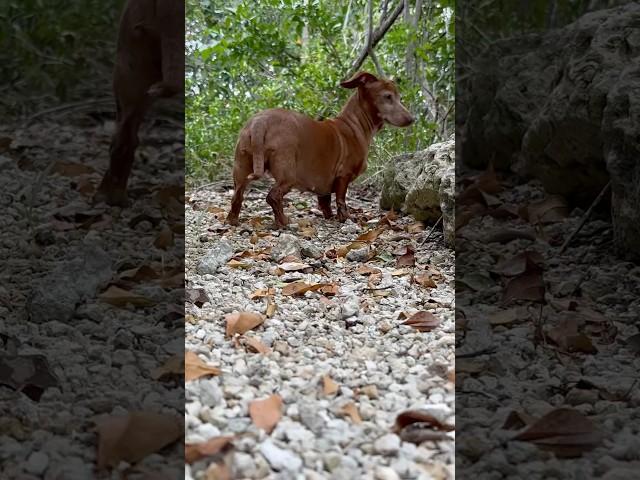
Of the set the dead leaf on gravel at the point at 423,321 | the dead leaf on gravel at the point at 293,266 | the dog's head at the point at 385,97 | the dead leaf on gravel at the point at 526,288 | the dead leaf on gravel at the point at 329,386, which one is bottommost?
the dead leaf on gravel at the point at 293,266

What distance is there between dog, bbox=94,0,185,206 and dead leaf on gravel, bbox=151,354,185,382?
0.45 m

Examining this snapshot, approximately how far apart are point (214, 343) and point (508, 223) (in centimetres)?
81

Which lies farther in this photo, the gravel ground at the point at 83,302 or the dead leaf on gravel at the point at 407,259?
the dead leaf on gravel at the point at 407,259

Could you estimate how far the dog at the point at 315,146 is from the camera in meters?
1.62

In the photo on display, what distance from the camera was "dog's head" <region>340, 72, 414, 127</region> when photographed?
1810 mm

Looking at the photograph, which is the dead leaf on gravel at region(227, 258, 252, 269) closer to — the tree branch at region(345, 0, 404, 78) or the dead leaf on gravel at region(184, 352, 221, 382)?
the dead leaf on gravel at region(184, 352, 221, 382)

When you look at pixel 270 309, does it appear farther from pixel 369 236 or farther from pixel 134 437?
pixel 369 236

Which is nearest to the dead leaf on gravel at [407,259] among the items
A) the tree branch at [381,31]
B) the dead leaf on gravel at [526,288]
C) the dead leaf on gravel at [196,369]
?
the dead leaf on gravel at [526,288]

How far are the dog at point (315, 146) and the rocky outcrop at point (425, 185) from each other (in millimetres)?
93

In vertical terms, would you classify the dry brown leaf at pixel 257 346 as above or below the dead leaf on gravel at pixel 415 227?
above

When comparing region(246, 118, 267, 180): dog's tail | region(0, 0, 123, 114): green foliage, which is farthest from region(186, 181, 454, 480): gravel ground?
region(0, 0, 123, 114): green foliage

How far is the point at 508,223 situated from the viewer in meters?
1.45

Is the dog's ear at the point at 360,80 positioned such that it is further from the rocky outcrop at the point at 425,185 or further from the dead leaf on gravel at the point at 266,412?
the dead leaf on gravel at the point at 266,412

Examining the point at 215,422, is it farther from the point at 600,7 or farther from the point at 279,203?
the point at 600,7
